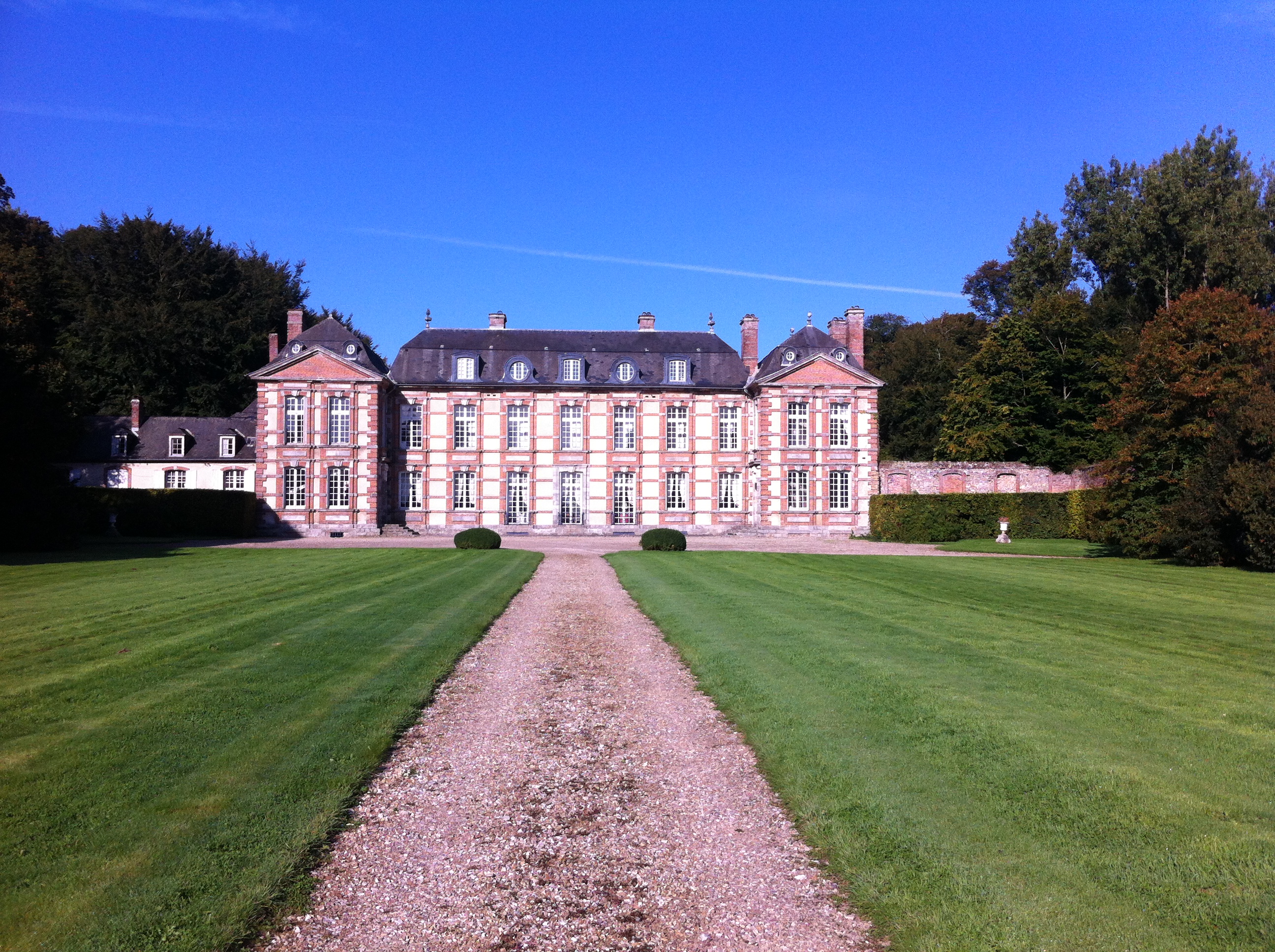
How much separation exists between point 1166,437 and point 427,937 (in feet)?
86.9

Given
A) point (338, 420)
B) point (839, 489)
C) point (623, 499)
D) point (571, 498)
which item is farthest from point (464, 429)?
point (839, 489)

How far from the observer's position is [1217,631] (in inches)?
437

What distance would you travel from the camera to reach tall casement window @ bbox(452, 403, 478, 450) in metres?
41.5

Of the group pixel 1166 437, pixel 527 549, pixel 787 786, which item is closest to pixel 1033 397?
pixel 1166 437

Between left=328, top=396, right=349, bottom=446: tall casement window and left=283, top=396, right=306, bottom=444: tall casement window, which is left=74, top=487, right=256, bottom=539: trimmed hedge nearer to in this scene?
left=283, top=396, right=306, bottom=444: tall casement window

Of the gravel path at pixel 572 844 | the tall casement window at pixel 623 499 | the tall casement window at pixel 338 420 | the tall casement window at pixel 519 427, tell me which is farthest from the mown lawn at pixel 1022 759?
the tall casement window at pixel 338 420

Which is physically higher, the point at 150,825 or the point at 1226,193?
the point at 1226,193

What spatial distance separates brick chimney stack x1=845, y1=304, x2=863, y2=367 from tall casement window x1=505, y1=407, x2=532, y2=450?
16.2 m

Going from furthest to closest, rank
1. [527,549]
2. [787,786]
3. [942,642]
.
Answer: [527,549]
[942,642]
[787,786]

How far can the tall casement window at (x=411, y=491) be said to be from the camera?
41.5 m

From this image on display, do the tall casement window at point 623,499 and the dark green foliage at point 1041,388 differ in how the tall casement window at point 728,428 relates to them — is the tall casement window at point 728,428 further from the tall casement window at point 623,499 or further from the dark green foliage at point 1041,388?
the dark green foliage at point 1041,388

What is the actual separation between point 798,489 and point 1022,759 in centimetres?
3455

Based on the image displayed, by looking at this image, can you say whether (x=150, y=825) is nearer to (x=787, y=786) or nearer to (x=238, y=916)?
(x=238, y=916)

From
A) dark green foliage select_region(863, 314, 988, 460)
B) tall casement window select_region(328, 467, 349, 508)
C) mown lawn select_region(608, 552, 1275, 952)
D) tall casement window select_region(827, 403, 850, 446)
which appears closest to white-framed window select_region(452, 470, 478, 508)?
tall casement window select_region(328, 467, 349, 508)
